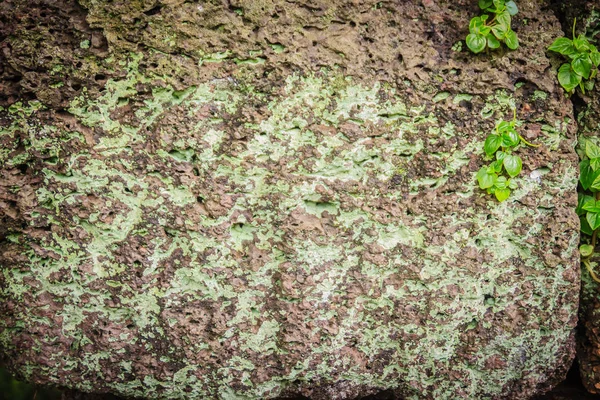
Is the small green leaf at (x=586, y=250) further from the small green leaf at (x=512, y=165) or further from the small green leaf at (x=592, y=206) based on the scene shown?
→ the small green leaf at (x=512, y=165)

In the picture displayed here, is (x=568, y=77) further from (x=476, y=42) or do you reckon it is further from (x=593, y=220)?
(x=593, y=220)

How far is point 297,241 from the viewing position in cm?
114

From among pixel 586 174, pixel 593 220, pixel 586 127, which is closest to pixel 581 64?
pixel 586 127

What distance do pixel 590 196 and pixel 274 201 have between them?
83 cm

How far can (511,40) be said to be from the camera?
1.09 meters

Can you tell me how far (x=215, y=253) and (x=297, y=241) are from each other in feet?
0.69

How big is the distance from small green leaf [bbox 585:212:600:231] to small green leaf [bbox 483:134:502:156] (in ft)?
1.04

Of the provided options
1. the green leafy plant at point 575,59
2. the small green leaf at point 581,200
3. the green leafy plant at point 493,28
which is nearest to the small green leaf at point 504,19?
the green leafy plant at point 493,28

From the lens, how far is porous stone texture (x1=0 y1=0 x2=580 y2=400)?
1088mm

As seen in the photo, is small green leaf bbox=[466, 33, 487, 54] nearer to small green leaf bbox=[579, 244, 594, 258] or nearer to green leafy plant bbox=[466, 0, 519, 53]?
green leafy plant bbox=[466, 0, 519, 53]

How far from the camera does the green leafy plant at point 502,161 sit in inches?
43.4

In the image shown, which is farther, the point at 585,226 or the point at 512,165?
the point at 585,226

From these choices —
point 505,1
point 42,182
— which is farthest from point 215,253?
point 505,1

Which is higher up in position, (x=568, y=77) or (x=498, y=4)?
(x=498, y=4)
